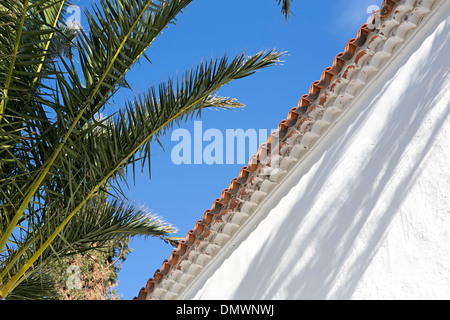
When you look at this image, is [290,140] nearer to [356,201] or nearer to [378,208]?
[356,201]

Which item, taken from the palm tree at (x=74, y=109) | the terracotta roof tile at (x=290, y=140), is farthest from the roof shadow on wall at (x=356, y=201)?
the palm tree at (x=74, y=109)

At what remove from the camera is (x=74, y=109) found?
4988 mm

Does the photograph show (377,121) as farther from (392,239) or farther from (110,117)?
(110,117)

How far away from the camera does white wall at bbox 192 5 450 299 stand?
3611 millimetres

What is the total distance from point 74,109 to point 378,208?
266 centimetres

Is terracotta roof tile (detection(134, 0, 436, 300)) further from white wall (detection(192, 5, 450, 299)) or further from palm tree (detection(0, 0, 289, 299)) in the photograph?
palm tree (detection(0, 0, 289, 299))

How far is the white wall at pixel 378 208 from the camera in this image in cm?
361

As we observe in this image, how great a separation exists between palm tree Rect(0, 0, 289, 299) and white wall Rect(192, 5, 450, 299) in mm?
1232

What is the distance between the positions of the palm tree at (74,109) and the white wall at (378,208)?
1232 millimetres

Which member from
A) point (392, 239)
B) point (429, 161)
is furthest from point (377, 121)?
point (392, 239)

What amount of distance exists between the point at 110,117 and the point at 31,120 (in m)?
0.70

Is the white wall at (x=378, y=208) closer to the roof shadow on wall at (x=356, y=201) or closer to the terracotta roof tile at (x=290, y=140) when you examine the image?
the roof shadow on wall at (x=356, y=201)

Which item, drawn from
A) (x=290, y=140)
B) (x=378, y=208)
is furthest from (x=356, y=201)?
(x=290, y=140)
